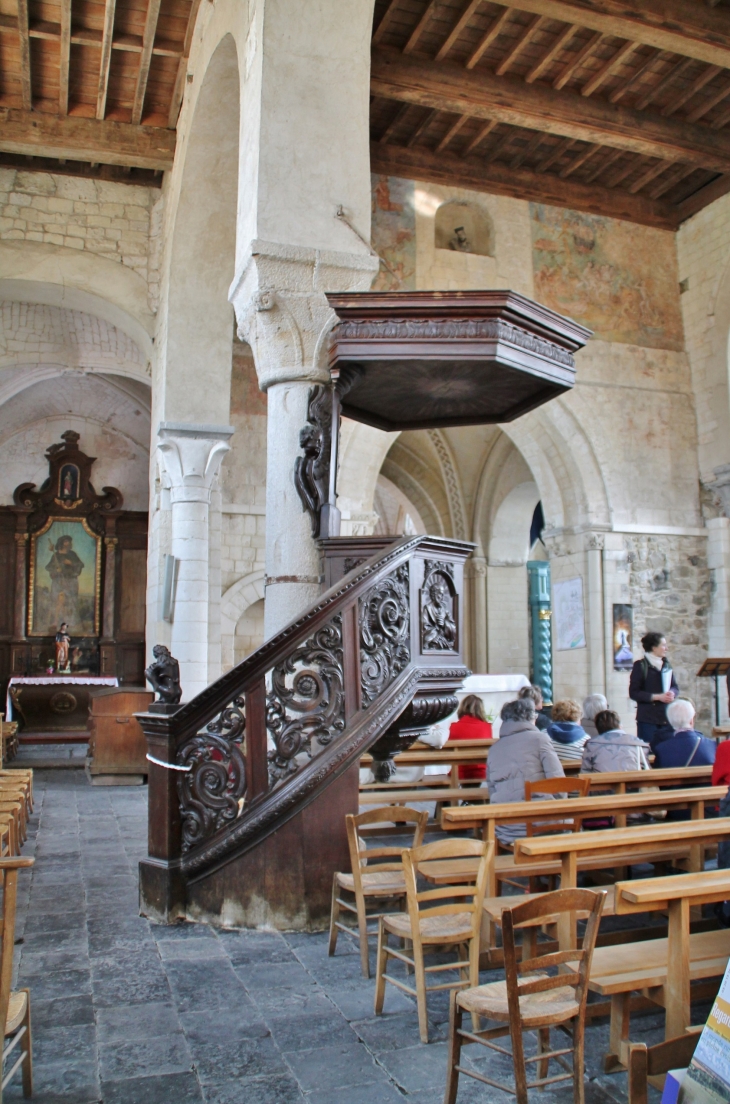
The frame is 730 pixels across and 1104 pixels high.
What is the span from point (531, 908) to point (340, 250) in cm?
401

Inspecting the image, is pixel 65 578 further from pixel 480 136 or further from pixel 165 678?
pixel 165 678

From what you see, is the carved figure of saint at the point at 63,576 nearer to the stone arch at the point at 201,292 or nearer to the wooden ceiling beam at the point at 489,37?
the stone arch at the point at 201,292

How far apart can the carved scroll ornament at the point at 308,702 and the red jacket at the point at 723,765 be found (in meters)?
1.59

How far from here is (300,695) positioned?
407 cm

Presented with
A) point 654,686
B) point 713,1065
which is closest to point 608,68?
point 654,686

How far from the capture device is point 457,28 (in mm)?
8742

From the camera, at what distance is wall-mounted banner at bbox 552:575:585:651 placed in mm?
11492

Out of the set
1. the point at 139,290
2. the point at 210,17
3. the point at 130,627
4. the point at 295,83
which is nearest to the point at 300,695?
the point at 295,83

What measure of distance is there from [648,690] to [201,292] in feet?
19.0

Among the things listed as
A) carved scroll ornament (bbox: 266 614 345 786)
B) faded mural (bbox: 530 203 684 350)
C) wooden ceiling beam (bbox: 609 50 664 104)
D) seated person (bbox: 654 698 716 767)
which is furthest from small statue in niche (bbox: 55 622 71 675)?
carved scroll ornament (bbox: 266 614 345 786)

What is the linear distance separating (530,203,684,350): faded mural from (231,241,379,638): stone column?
6928mm

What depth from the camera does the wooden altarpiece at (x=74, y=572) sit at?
48.5 feet

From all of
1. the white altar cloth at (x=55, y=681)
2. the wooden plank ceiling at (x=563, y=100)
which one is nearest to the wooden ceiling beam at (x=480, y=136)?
the wooden plank ceiling at (x=563, y=100)

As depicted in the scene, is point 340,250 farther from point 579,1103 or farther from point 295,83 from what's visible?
point 579,1103
